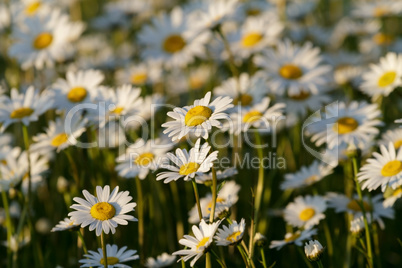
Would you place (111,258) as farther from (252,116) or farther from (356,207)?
(356,207)

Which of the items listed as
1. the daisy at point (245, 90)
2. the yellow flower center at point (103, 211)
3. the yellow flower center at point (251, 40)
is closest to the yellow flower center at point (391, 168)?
the daisy at point (245, 90)

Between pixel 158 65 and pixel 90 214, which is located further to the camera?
pixel 158 65

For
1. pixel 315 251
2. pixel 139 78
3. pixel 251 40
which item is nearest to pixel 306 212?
pixel 315 251

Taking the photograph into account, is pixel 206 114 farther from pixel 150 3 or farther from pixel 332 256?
pixel 150 3

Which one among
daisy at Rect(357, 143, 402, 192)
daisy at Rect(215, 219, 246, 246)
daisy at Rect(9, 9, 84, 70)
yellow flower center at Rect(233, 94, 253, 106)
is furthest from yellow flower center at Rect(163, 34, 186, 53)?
daisy at Rect(215, 219, 246, 246)

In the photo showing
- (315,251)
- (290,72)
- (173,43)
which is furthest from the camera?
(173,43)

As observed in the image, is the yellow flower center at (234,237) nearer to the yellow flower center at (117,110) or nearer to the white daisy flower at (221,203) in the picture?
the white daisy flower at (221,203)

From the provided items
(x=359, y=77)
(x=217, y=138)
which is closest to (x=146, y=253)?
(x=217, y=138)
